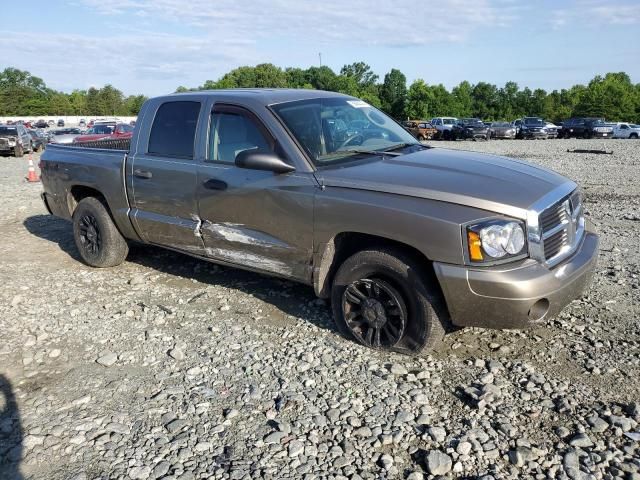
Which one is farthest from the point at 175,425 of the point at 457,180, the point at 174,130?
the point at 174,130

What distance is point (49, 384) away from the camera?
3811 millimetres

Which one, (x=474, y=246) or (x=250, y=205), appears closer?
(x=474, y=246)

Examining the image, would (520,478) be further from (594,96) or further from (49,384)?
(594,96)

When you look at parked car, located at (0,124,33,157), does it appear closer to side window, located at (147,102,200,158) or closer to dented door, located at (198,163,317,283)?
side window, located at (147,102,200,158)

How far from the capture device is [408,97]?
88500 millimetres

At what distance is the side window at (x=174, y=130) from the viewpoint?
511 centimetres

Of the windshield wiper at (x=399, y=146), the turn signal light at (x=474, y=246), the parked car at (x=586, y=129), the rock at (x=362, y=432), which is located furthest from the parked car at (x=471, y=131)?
the rock at (x=362, y=432)

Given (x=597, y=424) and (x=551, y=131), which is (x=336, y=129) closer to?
(x=597, y=424)

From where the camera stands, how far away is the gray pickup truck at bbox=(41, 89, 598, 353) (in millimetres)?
3525

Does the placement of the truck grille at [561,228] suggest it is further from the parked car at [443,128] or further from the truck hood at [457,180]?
the parked car at [443,128]

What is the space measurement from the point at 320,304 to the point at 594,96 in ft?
258

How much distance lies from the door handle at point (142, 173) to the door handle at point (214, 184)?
813 mm

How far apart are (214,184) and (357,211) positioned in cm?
148

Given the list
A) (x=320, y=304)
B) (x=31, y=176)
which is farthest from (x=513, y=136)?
(x=320, y=304)
